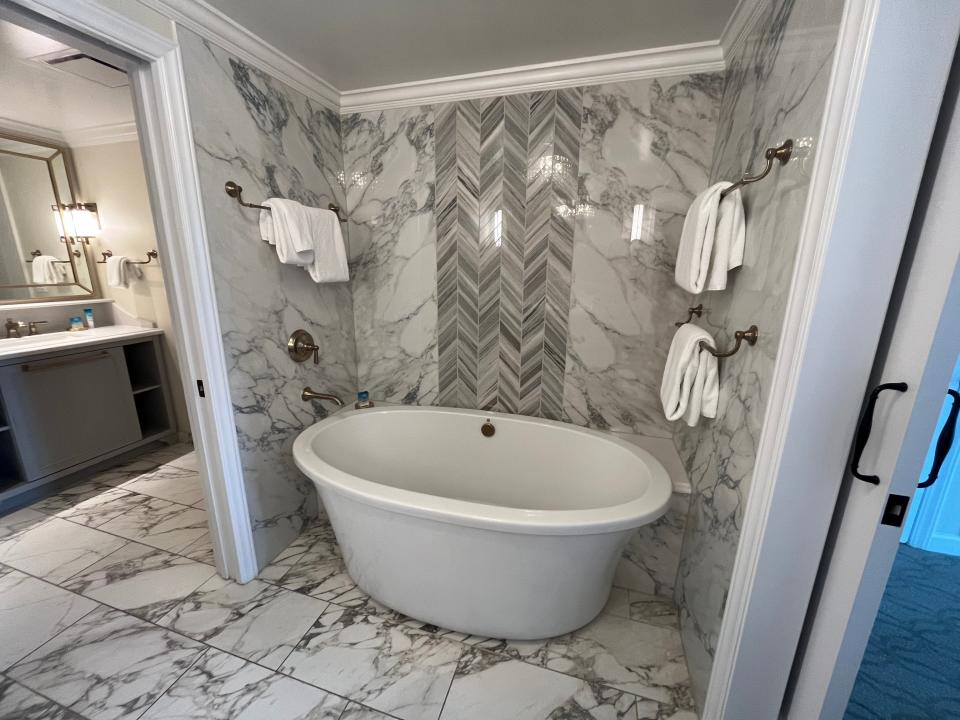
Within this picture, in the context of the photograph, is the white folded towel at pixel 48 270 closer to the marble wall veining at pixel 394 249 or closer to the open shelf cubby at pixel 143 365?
the open shelf cubby at pixel 143 365

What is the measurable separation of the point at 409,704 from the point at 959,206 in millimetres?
1858

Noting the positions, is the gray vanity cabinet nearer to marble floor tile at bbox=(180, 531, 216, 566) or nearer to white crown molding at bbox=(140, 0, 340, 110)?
marble floor tile at bbox=(180, 531, 216, 566)

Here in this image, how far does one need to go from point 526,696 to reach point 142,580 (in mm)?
1740

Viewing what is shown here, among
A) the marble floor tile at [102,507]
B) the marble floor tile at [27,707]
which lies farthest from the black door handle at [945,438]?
the marble floor tile at [102,507]

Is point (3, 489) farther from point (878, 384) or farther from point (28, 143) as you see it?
point (878, 384)

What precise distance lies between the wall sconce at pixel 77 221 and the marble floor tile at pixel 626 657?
12.8 feet

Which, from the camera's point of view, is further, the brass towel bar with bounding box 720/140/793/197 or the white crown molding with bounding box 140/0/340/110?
the white crown molding with bounding box 140/0/340/110

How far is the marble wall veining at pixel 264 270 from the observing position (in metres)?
1.55

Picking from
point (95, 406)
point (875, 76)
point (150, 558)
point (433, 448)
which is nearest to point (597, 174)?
point (875, 76)

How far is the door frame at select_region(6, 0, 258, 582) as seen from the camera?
122cm

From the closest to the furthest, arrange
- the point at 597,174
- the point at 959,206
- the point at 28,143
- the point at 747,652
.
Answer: the point at 959,206
the point at 747,652
the point at 597,174
the point at 28,143

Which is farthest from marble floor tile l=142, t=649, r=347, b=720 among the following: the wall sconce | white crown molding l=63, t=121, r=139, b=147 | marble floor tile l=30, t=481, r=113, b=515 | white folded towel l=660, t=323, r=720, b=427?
white crown molding l=63, t=121, r=139, b=147

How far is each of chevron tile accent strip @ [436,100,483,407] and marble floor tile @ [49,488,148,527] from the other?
6.47 feet

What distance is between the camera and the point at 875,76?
747 mm
